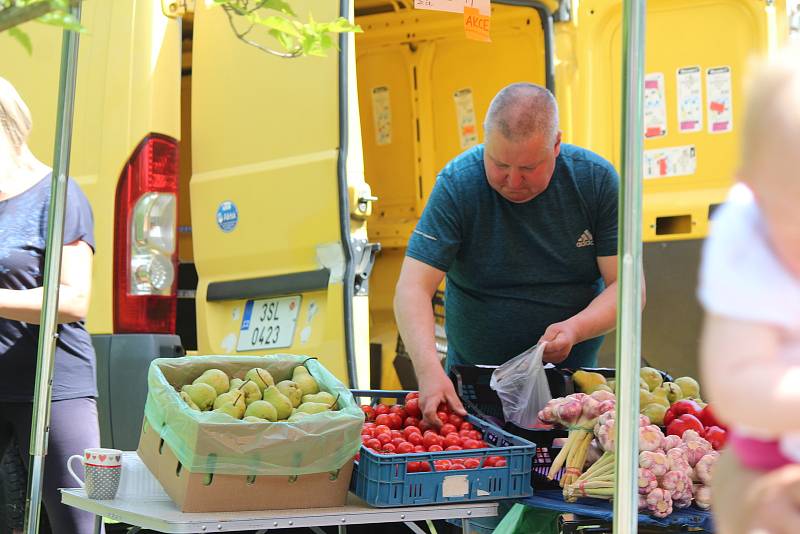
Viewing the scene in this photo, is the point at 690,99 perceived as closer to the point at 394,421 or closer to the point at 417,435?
the point at 394,421

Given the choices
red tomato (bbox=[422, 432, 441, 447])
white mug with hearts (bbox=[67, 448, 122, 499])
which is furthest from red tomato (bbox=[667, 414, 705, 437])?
white mug with hearts (bbox=[67, 448, 122, 499])

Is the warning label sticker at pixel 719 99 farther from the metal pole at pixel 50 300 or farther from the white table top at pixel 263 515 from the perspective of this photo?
the metal pole at pixel 50 300

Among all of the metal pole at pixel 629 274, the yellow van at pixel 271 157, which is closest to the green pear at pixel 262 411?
the metal pole at pixel 629 274

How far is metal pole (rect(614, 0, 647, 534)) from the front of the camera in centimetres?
219

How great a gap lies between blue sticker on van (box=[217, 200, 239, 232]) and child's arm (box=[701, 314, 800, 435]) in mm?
3540

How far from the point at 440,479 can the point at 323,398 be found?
0.40 metres

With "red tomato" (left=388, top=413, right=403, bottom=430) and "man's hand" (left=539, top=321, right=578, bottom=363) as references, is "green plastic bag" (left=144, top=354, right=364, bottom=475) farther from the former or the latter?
"man's hand" (left=539, top=321, right=578, bottom=363)

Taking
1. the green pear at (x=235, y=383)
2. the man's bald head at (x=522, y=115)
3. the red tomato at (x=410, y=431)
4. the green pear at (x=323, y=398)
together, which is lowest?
the red tomato at (x=410, y=431)

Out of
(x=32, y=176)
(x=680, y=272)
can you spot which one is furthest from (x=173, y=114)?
(x=680, y=272)

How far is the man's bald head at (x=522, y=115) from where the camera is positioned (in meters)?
3.45

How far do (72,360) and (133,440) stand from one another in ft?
2.68

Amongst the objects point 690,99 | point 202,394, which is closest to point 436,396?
point 202,394

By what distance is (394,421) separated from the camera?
3168mm

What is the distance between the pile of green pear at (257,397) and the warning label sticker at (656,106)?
2764 mm
